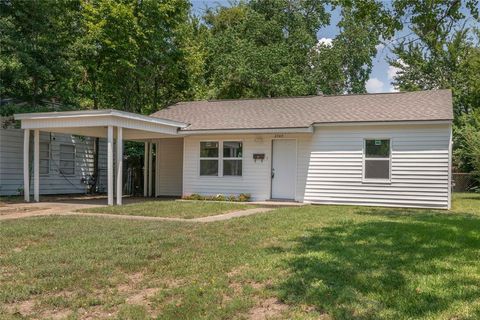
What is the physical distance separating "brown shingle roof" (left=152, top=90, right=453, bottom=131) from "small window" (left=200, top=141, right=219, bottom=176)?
748mm

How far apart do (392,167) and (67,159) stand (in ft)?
45.7

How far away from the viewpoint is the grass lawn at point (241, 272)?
449cm

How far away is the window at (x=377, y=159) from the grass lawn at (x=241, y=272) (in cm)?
578

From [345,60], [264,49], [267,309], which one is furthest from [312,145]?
[345,60]

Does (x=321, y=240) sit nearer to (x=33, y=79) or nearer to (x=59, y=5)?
(x=33, y=79)

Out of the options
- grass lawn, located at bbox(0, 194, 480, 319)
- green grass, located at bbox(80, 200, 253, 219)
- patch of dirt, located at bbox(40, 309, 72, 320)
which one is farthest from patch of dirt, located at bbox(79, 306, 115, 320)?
green grass, located at bbox(80, 200, 253, 219)

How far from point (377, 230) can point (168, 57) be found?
56.9 feet

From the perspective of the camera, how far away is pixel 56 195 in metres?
19.8

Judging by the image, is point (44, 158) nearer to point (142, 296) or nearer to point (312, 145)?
point (312, 145)

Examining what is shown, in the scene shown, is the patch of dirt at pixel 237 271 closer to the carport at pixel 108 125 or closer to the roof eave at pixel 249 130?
the carport at pixel 108 125

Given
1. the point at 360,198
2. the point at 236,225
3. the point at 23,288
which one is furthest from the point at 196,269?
the point at 360,198

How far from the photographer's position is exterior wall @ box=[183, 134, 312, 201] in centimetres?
1605

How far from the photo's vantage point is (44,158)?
1984cm

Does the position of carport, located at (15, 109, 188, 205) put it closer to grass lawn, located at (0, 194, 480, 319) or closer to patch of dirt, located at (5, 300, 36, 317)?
grass lawn, located at (0, 194, 480, 319)
